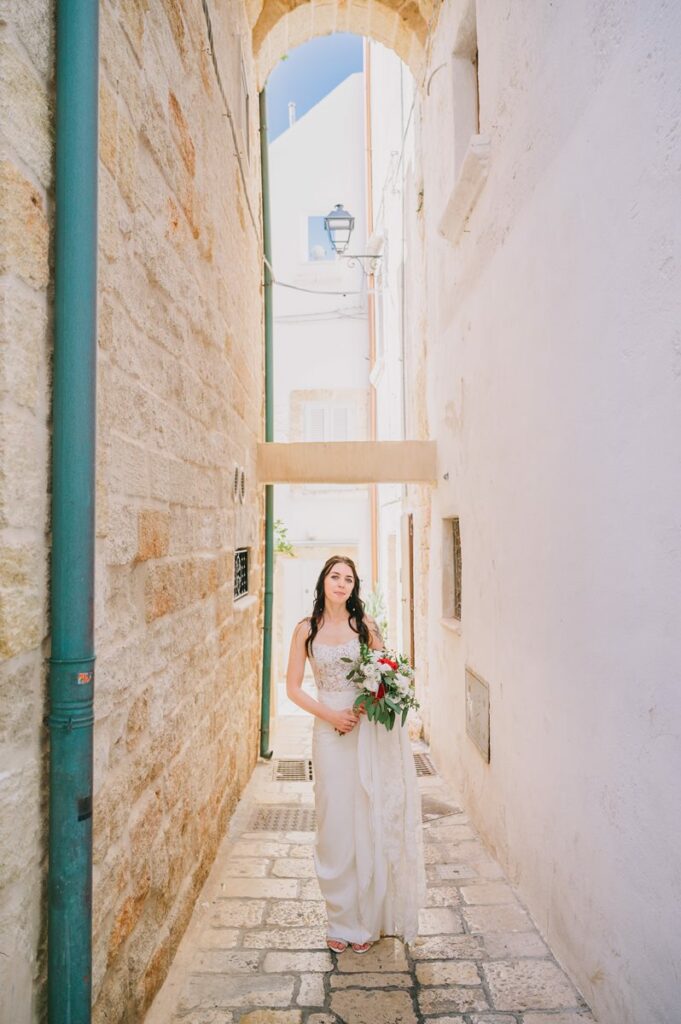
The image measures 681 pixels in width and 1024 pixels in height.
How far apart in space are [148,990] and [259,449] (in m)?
4.54

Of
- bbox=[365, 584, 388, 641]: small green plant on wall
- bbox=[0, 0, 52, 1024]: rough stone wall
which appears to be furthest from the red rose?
bbox=[365, 584, 388, 641]: small green plant on wall

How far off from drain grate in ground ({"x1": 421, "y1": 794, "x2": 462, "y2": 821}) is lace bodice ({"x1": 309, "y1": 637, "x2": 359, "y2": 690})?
2017 mm

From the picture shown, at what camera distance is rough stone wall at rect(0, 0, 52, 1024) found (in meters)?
1.49

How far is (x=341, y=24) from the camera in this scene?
731 cm

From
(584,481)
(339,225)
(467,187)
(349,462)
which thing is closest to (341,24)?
(339,225)

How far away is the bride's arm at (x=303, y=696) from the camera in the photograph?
340cm

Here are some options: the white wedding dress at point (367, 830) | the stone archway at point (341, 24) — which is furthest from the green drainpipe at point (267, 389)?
the white wedding dress at point (367, 830)

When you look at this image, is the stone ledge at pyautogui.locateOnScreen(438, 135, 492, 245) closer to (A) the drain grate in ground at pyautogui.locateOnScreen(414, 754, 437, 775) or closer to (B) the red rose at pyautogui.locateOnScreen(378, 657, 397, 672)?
(B) the red rose at pyautogui.locateOnScreen(378, 657, 397, 672)

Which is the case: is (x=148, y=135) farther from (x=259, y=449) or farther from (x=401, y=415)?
(x=401, y=415)

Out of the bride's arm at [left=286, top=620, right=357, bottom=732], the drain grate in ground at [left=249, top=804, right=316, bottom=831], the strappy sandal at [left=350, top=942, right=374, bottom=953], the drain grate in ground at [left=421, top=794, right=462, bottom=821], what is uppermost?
the bride's arm at [left=286, top=620, right=357, bottom=732]

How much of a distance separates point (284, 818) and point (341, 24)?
740 cm

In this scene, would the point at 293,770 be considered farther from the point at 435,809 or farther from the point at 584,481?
the point at 584,481

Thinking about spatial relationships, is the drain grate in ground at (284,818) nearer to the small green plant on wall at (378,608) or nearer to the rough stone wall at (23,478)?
the rough stone wall at (23,478)

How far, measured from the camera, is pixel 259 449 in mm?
6508
